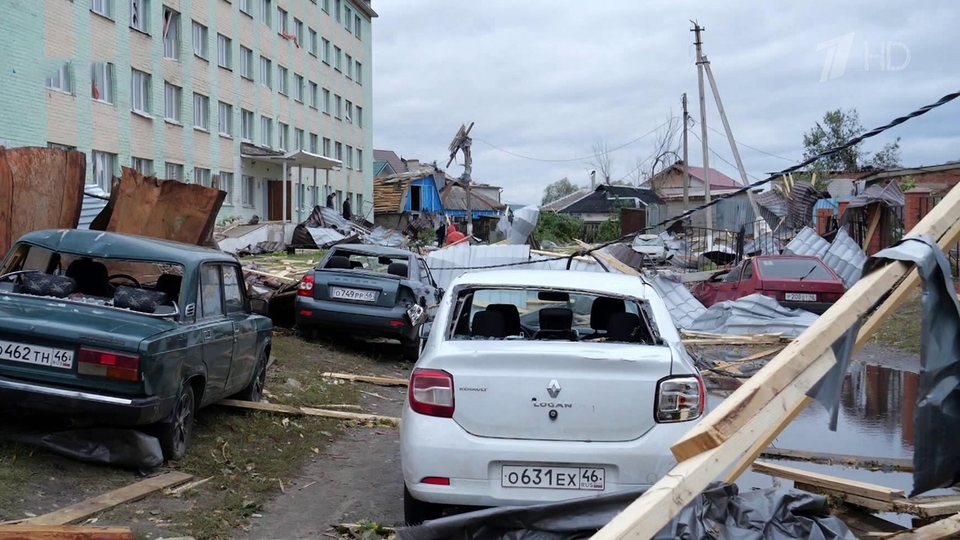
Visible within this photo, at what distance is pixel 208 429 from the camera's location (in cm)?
771

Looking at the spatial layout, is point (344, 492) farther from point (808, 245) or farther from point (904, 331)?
point (808, 245)

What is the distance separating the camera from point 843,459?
24.2 ft

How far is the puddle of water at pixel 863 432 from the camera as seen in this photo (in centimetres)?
682

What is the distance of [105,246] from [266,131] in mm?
37533

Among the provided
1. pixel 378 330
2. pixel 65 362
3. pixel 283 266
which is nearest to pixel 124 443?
pixel 65 362

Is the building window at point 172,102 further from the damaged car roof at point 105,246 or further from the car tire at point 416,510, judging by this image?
the car tire at point 416,510

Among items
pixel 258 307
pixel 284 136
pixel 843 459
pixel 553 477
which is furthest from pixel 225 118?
pixel 553 477

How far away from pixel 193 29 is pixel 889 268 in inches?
1376

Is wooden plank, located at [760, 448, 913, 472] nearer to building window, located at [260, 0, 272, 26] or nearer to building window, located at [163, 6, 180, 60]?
building window, located at [163, 6, 180, 60]

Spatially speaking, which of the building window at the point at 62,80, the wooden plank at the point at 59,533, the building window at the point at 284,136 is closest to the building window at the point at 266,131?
the building window at the point at 284,136

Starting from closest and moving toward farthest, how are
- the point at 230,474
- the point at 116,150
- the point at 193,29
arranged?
1. the point at 230,474
2. the point at 116,150
3. the point at 193,29

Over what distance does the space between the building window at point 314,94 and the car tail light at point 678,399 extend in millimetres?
46626

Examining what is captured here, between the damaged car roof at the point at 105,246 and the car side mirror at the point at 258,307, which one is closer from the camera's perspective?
the damaged car roof at the point at 105,246

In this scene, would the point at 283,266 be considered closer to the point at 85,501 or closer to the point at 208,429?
the point at 208,429
